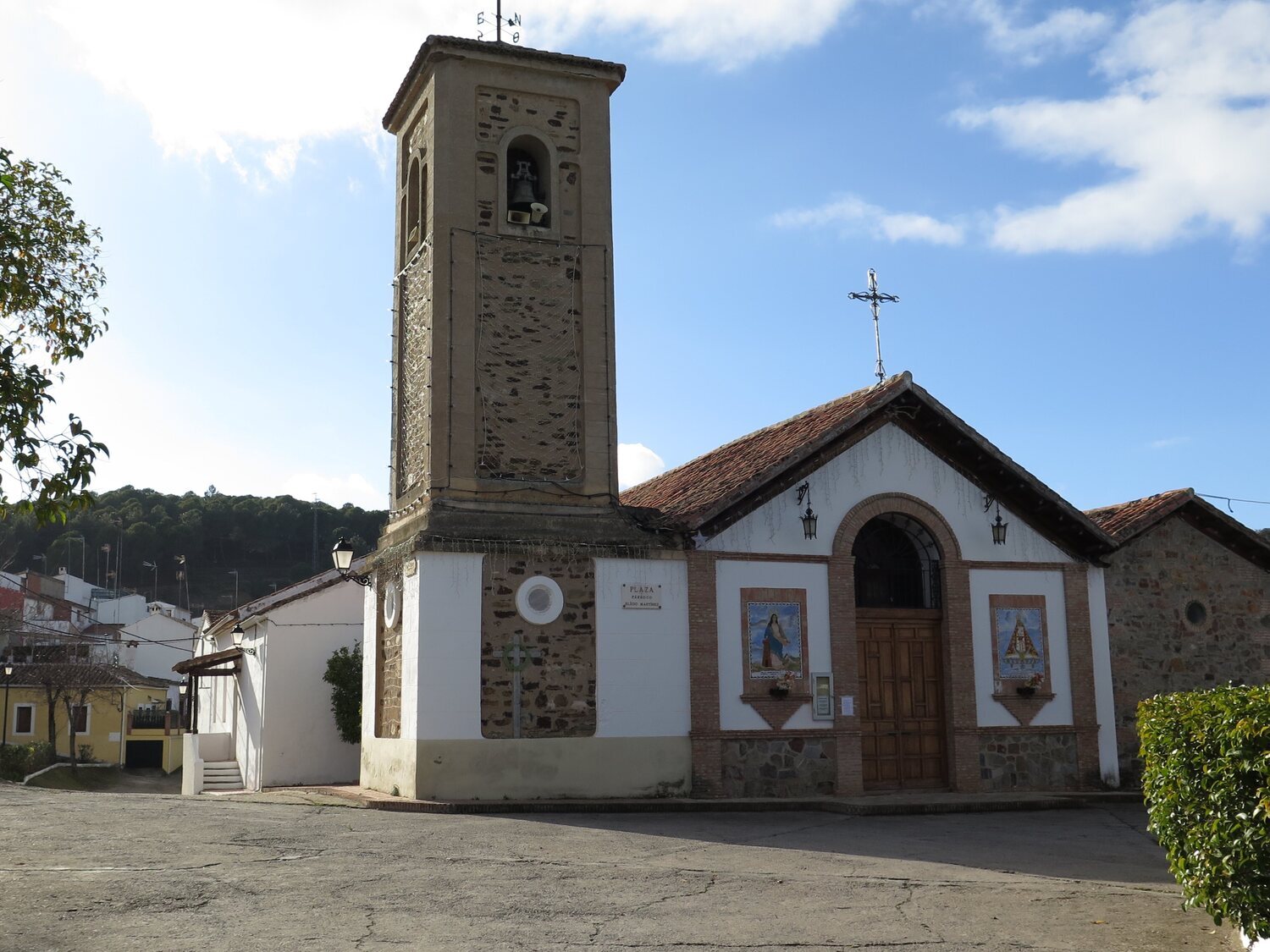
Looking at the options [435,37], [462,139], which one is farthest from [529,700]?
[435,37]

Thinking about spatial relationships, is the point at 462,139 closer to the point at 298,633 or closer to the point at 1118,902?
the point at 298,633

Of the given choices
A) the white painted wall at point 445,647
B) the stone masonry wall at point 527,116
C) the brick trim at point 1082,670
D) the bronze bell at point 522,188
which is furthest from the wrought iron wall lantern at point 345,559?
the brick trim at point 1082,670

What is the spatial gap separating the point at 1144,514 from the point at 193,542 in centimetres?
5870

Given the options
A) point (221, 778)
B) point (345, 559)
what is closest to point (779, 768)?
point (345, 559)

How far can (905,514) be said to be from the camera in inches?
718

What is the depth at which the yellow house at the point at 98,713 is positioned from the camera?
43719mm

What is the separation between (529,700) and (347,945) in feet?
28.9

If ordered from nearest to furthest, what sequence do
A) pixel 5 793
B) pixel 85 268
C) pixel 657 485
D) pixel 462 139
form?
pixel 85 268 → pixel 5 793 → pixel 462 139 → pixel 657 485

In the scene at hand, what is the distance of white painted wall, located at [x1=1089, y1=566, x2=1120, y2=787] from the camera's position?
60.1 feet

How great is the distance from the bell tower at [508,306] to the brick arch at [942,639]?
3.34 metres

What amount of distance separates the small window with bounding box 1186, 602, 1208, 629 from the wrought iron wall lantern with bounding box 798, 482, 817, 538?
21.8 ft

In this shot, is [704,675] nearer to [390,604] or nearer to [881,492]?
[881,492]

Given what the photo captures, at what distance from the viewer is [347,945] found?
6.95m

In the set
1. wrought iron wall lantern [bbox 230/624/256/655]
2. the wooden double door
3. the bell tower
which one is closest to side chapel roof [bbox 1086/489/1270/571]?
the wooden double door
